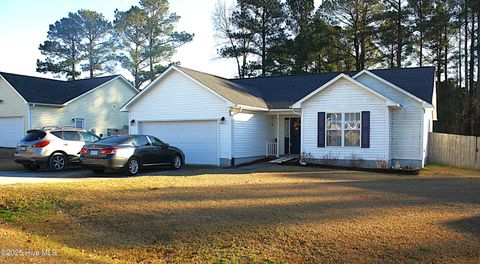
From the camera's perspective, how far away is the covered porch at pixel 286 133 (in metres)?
20.3

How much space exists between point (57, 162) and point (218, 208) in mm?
9689

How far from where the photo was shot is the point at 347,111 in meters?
16.7

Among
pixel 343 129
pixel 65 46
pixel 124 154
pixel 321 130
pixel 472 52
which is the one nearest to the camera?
pixel 124 154

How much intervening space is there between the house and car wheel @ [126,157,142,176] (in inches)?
176

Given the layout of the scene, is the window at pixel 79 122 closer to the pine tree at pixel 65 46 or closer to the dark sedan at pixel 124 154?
the dark sedan at pixel 124 154

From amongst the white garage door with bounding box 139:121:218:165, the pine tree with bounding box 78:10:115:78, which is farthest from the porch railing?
the pine tree with bounding box 78:10:115:78

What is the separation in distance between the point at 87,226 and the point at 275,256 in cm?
337

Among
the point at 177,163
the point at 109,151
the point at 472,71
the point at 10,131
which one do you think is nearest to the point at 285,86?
the point at 177,163

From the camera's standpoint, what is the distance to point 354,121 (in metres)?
16.7

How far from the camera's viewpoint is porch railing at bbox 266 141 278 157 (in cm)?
2005

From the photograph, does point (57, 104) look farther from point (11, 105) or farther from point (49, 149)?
point (49, 149)

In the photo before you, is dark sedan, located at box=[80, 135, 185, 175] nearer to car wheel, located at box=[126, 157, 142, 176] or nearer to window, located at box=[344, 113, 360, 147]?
car wheel, located at box=[126, 157, 142, 176]

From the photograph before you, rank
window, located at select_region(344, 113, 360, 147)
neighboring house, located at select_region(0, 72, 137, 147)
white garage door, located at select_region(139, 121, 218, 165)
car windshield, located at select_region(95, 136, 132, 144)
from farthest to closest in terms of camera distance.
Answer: neighboring house, located at select_region(0, 72, 137, 147) < white garage door, located at select_region(139, 121, 218, 165) < window, located at select_region(344, 113, 360, 147) < car windshield, located at select_region(95, 136, 132, 144)

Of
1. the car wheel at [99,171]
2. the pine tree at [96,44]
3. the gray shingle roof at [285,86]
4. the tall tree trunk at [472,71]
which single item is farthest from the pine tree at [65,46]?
the tall tree trunk at [472,71]
